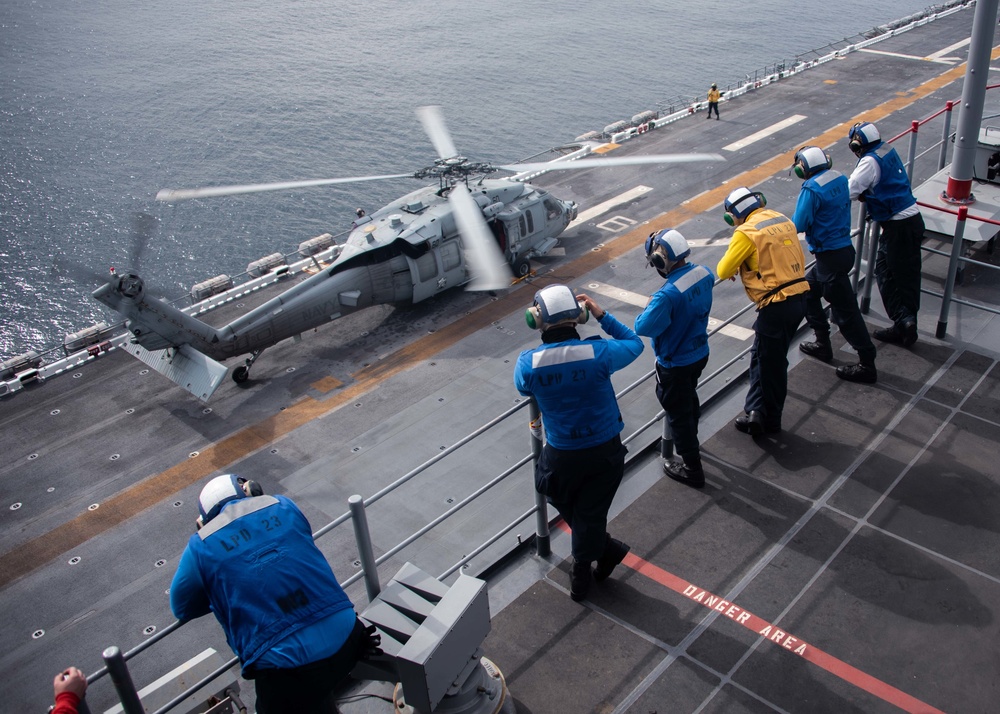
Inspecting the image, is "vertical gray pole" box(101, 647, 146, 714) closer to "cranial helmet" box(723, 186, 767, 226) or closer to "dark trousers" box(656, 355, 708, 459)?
"dark trousers" box(656, 355, 708, 459)

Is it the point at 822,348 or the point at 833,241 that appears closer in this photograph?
the point at 833,241

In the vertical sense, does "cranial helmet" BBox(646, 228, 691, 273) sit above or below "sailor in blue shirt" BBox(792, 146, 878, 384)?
above

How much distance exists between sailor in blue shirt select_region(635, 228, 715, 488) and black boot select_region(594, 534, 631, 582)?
1.38 metres

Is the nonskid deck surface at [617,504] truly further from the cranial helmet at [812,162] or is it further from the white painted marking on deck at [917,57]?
the white painted marking on deck at [917,57]

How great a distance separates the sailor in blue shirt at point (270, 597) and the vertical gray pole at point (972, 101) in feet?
31.5

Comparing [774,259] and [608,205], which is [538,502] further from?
[608,205]

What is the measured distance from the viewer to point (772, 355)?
7805 millimetres

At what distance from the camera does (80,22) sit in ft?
179

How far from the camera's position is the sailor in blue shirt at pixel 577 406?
553 centimetres

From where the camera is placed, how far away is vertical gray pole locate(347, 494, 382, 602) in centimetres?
503

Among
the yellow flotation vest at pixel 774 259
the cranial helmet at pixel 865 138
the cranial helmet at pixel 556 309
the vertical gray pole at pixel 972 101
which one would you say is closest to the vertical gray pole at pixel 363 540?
the cranial helmet at pixel 556 309

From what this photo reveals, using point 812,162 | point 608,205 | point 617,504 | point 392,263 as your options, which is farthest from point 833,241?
point 608,205

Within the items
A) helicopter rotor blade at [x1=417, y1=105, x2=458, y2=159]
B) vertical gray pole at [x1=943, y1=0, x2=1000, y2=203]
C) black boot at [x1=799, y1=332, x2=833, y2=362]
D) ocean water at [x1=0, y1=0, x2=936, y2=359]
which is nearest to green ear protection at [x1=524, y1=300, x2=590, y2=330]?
black boot at [x1=799, y1=332, x2=833, y2=362]

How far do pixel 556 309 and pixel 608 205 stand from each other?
17424 mm
